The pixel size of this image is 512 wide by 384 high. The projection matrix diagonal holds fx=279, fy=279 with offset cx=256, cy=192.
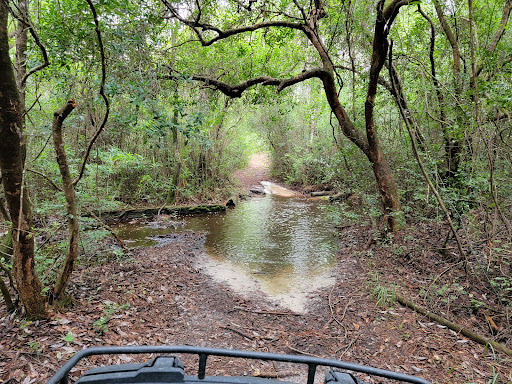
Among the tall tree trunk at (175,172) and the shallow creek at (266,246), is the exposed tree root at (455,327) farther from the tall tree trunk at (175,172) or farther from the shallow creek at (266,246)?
the tall tree trunk at (175,172)

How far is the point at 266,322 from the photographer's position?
4.02 metres

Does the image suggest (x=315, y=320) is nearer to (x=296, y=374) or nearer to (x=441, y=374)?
(x=296, y=374)

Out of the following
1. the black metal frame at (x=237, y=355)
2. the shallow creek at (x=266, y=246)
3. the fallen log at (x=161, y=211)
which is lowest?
the shallow creek at (x=266, y=246)

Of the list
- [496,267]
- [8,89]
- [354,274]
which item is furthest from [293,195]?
[8,89]

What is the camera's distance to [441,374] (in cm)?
287

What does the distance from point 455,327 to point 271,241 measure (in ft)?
17.5

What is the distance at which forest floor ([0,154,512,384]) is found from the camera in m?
2.86

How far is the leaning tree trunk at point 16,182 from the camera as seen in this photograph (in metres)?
2.40

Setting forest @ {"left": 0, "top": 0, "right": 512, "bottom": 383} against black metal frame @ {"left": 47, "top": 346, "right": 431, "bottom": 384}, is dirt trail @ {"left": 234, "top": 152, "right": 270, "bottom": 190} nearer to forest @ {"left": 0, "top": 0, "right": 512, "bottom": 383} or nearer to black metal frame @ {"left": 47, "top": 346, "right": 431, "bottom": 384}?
forest @ {"left": 0, "top": 0, "right": 512, "bottom": 383}

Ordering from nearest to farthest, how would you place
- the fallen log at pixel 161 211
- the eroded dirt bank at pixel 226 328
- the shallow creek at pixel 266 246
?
the eroded dirt bank at pixel 226 328 → the shallow creek at pixel 266 246 → the fallen log at pixel 161 211

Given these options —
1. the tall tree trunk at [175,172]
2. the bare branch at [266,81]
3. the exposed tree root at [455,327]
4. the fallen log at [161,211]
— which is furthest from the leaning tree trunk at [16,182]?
the tall tree trunk at [175,172]

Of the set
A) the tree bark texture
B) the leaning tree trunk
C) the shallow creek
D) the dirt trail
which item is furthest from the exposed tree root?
the dirt trail

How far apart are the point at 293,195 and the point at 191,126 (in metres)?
13.5

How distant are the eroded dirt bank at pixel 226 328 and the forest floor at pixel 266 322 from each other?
0.01 meters
